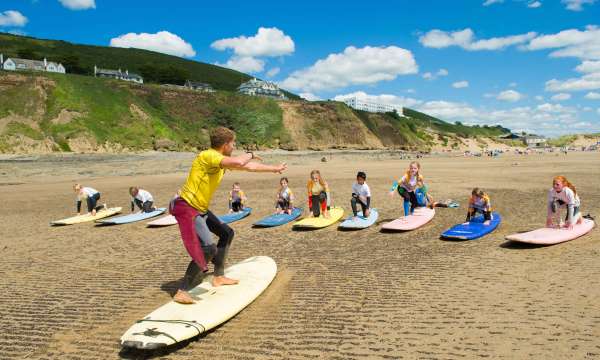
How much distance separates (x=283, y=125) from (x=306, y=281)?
7218 centimetres

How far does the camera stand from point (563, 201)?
9930 millimetres

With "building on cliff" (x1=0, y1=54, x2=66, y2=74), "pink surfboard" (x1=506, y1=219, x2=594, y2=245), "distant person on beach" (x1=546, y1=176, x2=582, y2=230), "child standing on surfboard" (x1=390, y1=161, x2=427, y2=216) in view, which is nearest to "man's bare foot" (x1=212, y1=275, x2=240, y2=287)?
"pink surfboard" (x1=506, y1=219, x2=594, y2=245)

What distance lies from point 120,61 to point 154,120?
101422 mm

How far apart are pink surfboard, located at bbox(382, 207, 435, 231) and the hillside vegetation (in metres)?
47.3

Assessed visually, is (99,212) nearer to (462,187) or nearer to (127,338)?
(127,338)

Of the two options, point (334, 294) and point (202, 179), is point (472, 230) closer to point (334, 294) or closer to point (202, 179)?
point (334, 294)

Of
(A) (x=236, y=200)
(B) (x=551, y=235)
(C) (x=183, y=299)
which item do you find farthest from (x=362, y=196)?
(C) (x=183, y=299)

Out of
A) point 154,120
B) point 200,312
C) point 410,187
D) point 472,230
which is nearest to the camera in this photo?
point 200,312

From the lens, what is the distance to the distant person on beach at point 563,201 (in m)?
9.70

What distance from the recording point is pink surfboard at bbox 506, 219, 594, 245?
A: 9042mm

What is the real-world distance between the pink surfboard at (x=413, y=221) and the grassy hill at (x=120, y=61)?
11194 cm

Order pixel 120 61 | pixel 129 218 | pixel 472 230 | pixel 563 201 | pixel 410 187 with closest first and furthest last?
pixel 563 201
pixel 472 230
pixel 410 187
pixel 129 218
pixel 120 61

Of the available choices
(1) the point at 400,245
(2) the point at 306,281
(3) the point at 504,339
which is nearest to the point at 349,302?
(2) the point at 306,281

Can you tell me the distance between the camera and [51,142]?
48.2 metres
